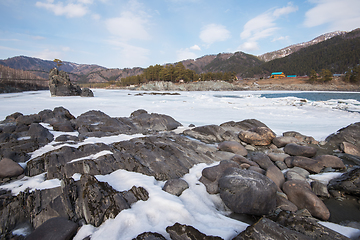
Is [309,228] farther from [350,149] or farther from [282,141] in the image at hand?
[350,149]

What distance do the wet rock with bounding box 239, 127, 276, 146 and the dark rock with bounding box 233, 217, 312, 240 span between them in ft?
18.4

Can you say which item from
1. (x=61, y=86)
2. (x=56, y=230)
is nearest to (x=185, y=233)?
(x=56, y=230)

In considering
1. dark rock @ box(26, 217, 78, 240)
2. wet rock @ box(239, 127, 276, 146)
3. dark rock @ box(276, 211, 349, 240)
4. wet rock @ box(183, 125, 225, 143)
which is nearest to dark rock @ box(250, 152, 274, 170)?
wet rock @ box(239, 127, 276, 146)

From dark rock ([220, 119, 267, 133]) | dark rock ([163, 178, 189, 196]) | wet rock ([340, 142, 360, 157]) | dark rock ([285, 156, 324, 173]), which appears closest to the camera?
dark rock ([163, 178, 189, 196])

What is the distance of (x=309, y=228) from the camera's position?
2592 millimetres

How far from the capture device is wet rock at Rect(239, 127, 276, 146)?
24.6 feet

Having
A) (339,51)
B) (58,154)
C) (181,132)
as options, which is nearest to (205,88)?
(181,132)

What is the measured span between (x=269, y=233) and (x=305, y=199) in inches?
84.9

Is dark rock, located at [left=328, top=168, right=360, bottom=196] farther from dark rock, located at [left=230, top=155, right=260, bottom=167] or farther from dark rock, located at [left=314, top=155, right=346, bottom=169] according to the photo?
dark rock, located at [left=230, top=155, right=260, bottom=167]

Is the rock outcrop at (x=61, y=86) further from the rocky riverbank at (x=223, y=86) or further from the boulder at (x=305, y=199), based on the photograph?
the rocky riverbank at (x=223, y=86)

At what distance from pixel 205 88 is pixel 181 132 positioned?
68.8m

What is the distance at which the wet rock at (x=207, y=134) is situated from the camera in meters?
7.95

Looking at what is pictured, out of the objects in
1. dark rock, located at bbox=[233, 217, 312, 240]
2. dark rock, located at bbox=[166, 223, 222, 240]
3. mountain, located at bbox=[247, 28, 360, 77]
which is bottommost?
dark rock, located at bbox=[166, 223, 222, 240]

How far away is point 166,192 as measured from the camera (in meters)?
3.67
